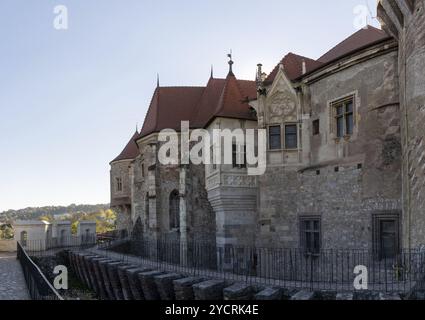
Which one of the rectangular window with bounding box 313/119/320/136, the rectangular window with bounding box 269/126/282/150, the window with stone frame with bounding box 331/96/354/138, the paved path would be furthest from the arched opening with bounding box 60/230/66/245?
the window with stone frame with bounding box 331/96/354/138

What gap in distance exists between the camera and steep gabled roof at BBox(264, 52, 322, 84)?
18.8 m

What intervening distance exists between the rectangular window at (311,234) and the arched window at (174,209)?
34.5ft

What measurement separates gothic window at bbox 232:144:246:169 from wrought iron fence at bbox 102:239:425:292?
369cm

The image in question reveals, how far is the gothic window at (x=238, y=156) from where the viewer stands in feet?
64.1

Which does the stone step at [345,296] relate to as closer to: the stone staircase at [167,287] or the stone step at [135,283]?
the stone staircase at [167,287]

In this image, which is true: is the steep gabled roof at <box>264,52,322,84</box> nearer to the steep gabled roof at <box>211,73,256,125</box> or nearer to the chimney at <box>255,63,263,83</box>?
the chimney at <box>255,63,263,83</box>

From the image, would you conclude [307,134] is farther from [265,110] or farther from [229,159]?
[229,159]

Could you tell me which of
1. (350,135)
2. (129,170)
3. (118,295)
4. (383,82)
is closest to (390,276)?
(350,135)

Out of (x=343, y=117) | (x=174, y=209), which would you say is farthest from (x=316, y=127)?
(x=174, y=209)

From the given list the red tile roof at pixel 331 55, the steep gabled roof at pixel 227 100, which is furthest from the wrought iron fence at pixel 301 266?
the red tile roof at pixel 331 55

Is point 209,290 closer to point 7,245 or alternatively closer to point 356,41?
point 356,41

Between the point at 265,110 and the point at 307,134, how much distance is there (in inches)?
82.5

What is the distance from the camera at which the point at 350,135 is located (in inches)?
604

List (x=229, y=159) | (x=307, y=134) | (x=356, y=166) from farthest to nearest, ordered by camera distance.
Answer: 1. (x=229, y=159)
2. (x=307, y=134)
3. (x=356, y=166)
